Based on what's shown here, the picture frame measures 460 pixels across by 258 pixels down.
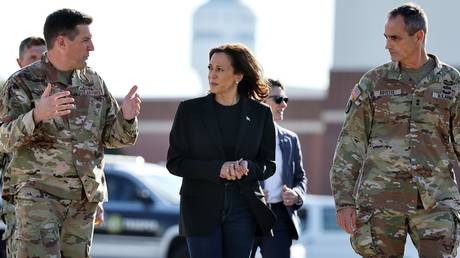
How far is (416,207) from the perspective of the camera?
8.15 m

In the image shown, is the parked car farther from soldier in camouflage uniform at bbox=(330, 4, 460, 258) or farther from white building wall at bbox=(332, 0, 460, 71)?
white building wall at bbox=(332, 0, 460, 71)

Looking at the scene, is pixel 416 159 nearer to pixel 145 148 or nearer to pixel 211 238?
pixel 211 238

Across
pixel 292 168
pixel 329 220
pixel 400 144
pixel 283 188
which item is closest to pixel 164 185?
pixel 329 220

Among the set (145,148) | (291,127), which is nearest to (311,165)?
(291,127)

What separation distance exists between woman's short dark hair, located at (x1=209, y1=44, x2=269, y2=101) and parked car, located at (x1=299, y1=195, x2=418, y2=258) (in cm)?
1125

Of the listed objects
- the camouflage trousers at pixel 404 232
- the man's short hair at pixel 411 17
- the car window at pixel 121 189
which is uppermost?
the man's short hair at pixel 411 17

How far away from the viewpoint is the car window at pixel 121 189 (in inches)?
774

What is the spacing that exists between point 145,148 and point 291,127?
417 inches

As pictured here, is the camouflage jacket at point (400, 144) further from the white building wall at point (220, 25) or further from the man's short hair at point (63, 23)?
the white building wall at point (220, 25)

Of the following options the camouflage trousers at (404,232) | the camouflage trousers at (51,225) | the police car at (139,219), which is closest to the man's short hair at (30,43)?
the camouflage trousers at (51,225)

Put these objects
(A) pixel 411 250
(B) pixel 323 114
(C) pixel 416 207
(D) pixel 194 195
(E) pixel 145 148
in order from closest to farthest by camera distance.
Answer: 1. (C) pixel 416 207
2. (D) pixel 194 195
3. (A) pixel 411 250
4. (B) pixel 323 114
5. (E) pixel 145 148

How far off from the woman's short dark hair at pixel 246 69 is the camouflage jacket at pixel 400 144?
955 mm

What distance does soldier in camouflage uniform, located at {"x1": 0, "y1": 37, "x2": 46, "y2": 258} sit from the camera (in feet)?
28.4

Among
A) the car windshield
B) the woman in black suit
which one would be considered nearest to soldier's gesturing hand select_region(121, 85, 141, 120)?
the woman in black suit
